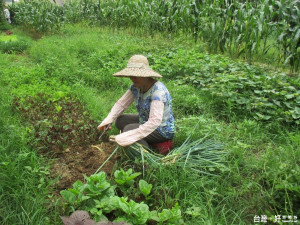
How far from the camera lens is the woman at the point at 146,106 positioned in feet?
7.84

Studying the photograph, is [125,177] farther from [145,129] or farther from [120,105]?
[120,105]

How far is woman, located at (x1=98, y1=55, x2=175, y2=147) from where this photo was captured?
7.84 ft

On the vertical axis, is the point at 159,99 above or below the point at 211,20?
below

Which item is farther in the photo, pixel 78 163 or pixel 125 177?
pixel 78 163

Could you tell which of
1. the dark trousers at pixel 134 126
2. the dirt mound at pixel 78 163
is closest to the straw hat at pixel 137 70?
the dark trousers at pixel 134 126

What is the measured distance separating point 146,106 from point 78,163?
0.91 metres

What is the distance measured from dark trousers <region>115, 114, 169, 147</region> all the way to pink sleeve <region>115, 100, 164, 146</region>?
0.22 m

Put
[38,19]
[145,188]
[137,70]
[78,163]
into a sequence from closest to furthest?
1. [145,188]
2. [137,70]
3. [78,163]
4. [38,19]

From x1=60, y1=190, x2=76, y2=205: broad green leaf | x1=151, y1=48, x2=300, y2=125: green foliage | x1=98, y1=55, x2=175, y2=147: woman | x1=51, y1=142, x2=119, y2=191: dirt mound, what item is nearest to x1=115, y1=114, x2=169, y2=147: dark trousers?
x1=98, y1=55, x2=175, y2=147: woman

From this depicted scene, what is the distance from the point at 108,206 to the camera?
73.3 inches

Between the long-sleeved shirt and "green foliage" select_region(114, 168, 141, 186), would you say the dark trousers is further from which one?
"green foliage" select_region(114, 168, 141, 186)

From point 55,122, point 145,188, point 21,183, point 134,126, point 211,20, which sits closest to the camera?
point 145,188

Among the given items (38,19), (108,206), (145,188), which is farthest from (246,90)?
(38,19)

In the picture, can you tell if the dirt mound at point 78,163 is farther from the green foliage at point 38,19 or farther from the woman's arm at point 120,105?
the green foliage at point 38,19
